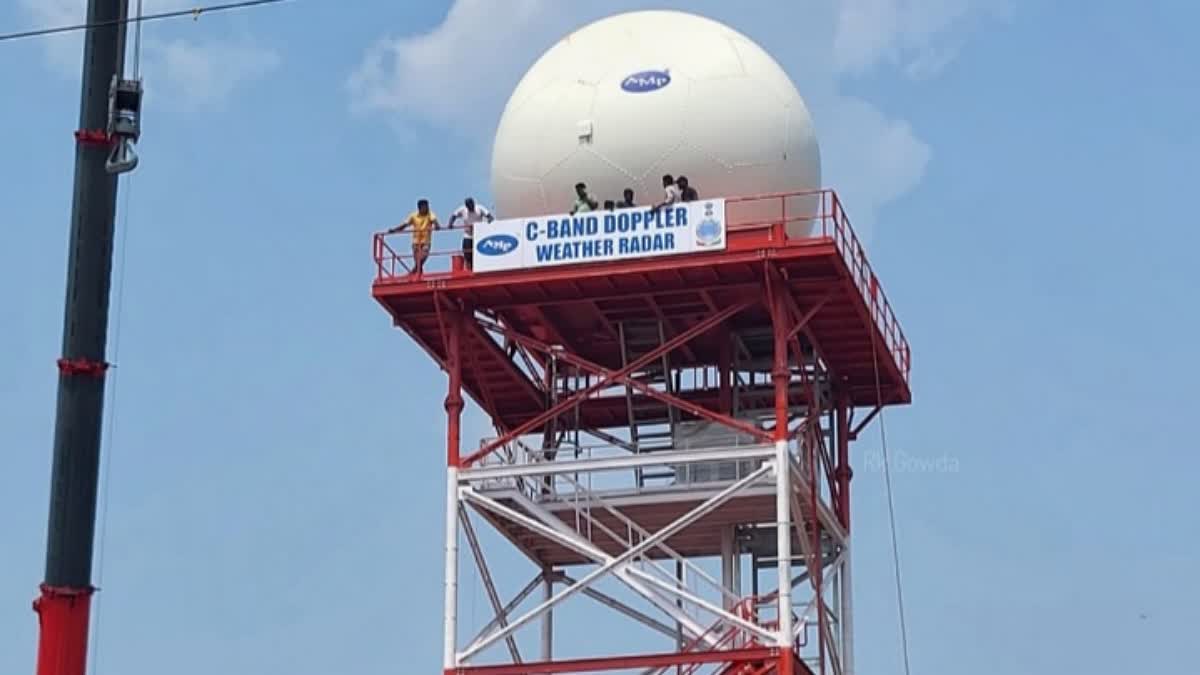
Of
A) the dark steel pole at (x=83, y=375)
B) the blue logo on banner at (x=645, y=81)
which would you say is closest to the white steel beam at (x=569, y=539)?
the blue logo on banner at (x=645, y=81)

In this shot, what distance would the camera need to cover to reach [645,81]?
2367 inches

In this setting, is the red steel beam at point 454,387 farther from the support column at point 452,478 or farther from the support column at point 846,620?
the support column at point 846,620

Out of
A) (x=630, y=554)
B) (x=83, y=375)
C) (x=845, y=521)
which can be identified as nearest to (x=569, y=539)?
(x=630, y=554)

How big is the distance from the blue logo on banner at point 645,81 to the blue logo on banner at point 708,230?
12.7ft

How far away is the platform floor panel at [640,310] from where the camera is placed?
188 ft

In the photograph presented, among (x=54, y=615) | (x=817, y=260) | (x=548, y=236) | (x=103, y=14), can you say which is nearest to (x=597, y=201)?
(x=548, y=236)

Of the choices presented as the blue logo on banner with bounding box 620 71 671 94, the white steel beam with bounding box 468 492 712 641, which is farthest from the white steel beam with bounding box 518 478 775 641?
the blue logo on banner with bounding box 620 71 671 94

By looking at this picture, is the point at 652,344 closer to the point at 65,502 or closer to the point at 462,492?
the point at 462,492

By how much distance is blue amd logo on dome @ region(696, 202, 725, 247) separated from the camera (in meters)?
57.2

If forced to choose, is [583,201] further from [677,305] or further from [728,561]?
[728,561]

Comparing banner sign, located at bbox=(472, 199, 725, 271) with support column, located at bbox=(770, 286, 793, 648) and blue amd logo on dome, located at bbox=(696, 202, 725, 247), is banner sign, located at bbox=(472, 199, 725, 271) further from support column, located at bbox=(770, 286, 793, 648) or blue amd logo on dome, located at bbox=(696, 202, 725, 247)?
support column, located at bbox=(770, 286, 793, 648)

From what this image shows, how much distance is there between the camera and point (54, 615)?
47438 millimetres

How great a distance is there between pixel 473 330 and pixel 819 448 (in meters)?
8.90

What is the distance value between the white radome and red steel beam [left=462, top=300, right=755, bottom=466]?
2259mm
